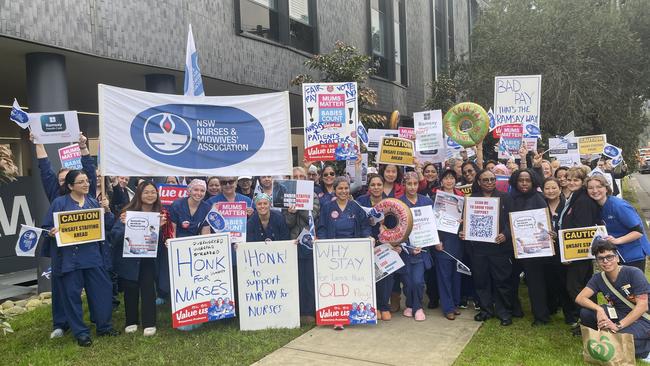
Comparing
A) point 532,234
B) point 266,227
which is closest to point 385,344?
point 266,227

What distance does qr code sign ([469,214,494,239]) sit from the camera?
6.11m

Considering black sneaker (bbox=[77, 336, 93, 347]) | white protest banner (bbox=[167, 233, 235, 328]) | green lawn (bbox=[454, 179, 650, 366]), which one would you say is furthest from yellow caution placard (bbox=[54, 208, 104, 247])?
green lawn (bbox=[454, 179, 650, 366])

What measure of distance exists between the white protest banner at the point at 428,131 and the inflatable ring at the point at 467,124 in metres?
0.18

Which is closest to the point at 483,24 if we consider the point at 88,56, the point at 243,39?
the point at 243,39

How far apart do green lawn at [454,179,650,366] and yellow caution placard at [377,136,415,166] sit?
2446mm

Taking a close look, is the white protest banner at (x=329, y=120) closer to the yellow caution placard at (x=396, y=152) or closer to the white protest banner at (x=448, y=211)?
the yellow caution placard at (x=396, y=152)

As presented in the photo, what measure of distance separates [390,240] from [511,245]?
1.50 metres

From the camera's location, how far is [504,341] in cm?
558

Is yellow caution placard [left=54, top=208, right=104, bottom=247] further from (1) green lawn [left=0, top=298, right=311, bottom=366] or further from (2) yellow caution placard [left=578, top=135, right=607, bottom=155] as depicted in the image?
(2) yellow caution placard [left=578, top=135, right=607, bottom=155]

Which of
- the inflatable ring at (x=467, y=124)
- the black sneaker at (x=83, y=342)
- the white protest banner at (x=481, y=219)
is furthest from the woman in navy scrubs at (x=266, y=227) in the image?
the inflatable ring at (x=467, y=124)

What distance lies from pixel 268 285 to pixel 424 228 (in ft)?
6.63

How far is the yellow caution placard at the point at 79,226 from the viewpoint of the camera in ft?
17.8

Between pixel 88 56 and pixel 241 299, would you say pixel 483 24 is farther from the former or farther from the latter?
pixel 241 299

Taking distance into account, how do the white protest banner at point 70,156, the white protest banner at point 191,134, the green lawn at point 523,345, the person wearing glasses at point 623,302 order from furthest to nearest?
1. the white protest banner at point 70,156
2. the white protest banner at point 191,134
3. the green lawn at point 523,345
4. the person wearing glasses at point 623,302
